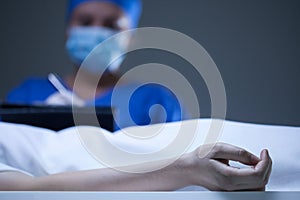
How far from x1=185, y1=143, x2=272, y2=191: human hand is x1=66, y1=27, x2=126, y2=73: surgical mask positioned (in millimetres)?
904

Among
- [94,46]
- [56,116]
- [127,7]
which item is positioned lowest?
[56,116]

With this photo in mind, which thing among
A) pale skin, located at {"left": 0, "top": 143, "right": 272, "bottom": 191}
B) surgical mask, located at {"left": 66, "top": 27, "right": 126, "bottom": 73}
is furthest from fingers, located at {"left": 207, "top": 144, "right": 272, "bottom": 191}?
surgical mask, located at {"left": 66, "top": 27, "right": 126, "bottom": 73}

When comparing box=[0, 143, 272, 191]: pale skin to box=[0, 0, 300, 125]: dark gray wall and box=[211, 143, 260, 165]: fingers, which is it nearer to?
box=[211, 143, 260, 165]: fingers

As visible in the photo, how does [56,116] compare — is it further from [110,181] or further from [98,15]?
[98,15]

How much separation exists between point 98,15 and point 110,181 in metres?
0.92

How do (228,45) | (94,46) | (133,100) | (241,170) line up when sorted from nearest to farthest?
(241,170), (133,100), (94,46), (228,45)

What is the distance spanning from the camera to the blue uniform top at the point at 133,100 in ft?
3.22

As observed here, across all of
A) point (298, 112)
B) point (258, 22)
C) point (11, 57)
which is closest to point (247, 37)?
point (258, 22)

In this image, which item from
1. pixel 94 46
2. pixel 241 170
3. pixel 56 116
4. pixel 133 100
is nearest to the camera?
pixel 241 170

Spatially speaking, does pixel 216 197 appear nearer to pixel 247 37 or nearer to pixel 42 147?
pixel 42 147

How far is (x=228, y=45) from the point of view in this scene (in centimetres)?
181

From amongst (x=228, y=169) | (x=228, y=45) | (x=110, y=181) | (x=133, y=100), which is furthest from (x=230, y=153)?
(x=228, y=45)

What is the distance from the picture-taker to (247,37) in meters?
1.81

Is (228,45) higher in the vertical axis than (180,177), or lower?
higher
